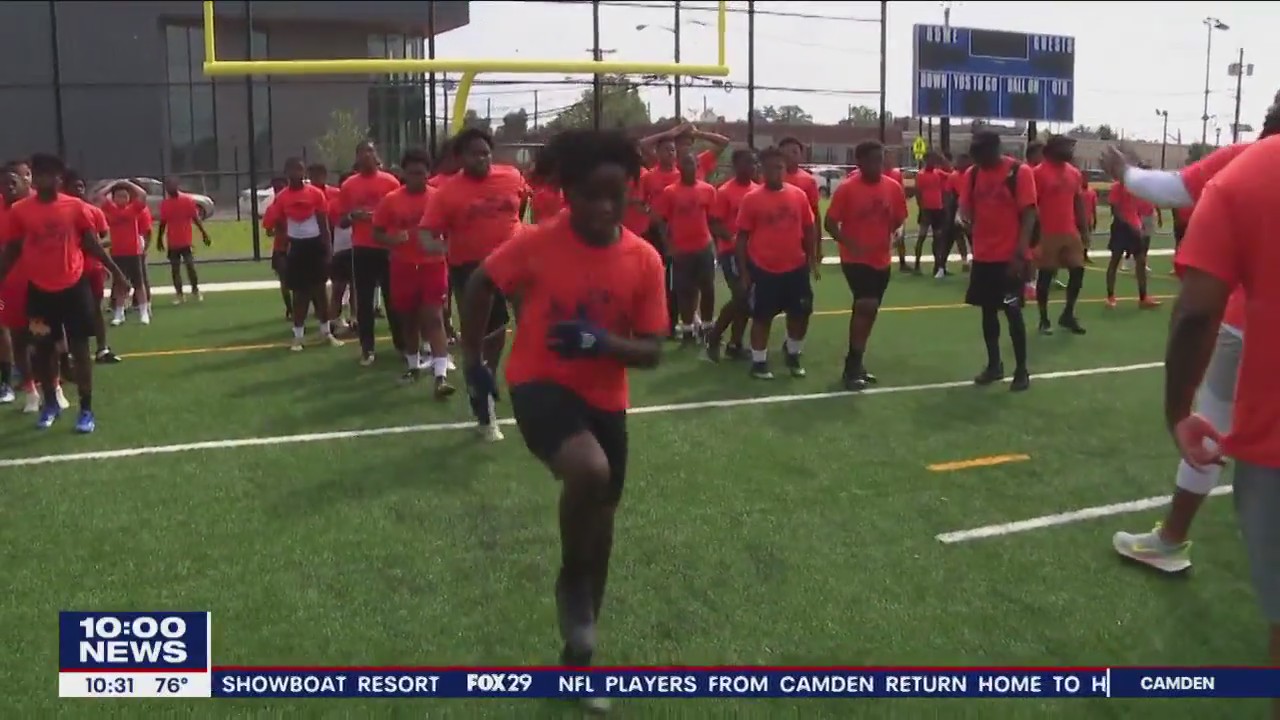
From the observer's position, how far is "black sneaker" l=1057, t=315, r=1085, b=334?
13.0 m

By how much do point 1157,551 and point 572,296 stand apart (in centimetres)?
324

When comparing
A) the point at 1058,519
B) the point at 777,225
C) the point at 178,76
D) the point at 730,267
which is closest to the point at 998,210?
the point at 777,225

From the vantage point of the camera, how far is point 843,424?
8555 mm

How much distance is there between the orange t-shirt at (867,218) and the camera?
32.6 feet

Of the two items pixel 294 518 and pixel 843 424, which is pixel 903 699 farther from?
pixel 843 424

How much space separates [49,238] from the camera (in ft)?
26.9

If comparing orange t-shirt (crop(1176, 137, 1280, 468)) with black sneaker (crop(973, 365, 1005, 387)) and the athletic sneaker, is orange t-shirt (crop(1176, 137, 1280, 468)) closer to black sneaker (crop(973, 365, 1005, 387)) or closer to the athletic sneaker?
the athletic sneaker

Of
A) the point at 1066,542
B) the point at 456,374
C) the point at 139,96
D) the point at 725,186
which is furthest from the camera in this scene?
the point at 139,96

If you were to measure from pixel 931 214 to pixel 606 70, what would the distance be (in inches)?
387

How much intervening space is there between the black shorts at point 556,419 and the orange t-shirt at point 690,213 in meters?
7.60

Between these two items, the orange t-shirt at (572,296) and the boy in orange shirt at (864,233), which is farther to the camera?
the boy in orange shirt at (864,233)

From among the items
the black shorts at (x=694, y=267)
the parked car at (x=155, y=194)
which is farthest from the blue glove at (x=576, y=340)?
the parked car at (x=155, y=194)

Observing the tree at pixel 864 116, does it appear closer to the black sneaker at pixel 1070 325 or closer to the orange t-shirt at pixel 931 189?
the orange t-shirt at pixel 931 189

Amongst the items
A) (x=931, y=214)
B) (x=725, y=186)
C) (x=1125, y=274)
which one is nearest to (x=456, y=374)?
(x=725, y=186)
